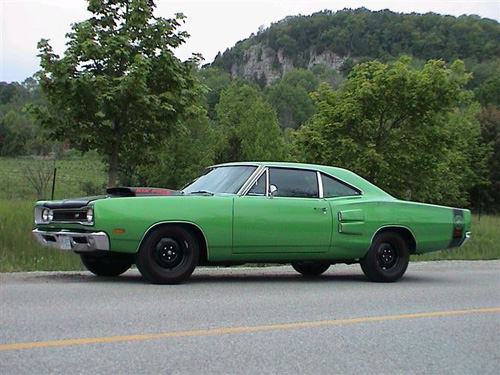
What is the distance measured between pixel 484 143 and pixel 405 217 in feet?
145

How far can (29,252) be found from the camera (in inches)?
450

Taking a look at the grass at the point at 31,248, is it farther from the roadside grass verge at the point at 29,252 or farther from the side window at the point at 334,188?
the side window at the point at 334,188

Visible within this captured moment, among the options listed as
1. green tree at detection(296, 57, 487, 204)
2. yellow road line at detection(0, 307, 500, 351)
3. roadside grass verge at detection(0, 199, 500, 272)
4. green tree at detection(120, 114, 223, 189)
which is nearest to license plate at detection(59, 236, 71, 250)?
roadside grass verge at detection(0, 199, 500, 272)

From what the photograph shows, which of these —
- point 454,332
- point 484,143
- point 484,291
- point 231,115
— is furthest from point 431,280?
point 231,115

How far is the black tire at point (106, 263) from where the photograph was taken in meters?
9.02

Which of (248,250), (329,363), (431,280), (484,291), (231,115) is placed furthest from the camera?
(231,115)

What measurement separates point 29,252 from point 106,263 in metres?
2.67

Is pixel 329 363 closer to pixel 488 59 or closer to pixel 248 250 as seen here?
pixel 248 250

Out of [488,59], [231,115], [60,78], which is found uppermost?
[488,59]

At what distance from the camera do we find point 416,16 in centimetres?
17475

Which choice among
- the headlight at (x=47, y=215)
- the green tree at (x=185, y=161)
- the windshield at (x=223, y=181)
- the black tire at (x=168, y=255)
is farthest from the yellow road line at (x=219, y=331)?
the green tree at (x=185, y=161)

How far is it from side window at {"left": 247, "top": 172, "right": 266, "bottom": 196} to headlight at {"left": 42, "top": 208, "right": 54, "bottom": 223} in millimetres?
2440

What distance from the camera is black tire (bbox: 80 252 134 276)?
902 centimetres

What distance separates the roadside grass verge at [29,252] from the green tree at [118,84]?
7.64 feet
